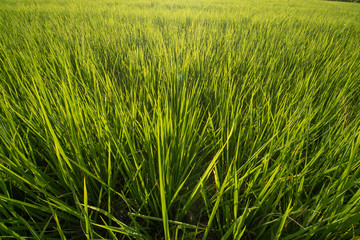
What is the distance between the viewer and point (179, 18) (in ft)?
7.50

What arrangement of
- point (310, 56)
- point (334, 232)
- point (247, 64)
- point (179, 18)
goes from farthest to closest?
point (179, 18) < point (310, 56) < point (247, 64) < point (334, 232)

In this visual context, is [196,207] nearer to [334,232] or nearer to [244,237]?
[244,237]

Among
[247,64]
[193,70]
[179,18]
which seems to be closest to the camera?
[193,70]

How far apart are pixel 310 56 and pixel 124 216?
1.43 metres

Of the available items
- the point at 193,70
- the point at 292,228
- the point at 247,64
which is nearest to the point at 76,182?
the point at 292,228

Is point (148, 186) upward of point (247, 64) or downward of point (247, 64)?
downward

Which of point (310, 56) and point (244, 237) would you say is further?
point (310, 56)

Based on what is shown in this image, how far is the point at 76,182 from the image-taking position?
1.39 feet

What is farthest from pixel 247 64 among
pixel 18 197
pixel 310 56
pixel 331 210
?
pixel 18 197

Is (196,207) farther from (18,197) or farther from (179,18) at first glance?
(179,18)

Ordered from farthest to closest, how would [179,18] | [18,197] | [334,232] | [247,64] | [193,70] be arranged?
[179,18]
[247,64]
[193,70]
[18,197]
[334,232]

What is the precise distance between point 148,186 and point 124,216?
0.33 ft

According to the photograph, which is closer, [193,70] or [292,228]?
[292,228]

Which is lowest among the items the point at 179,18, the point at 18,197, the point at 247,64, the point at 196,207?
the point at 196,207
